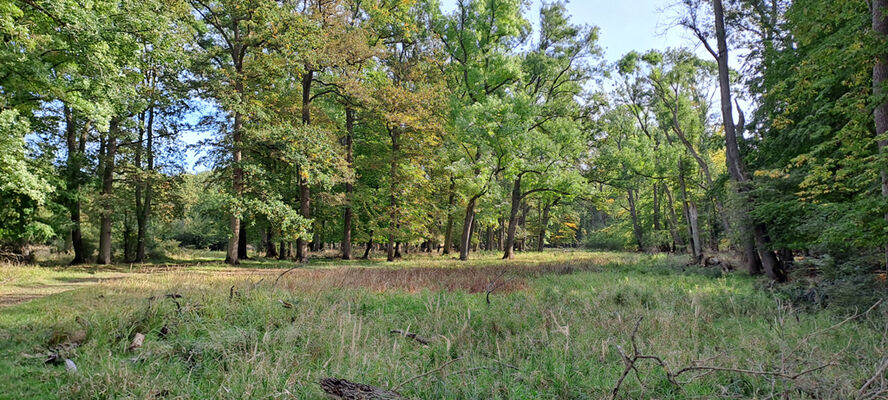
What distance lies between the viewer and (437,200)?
2642cm

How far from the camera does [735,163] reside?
12.4 m

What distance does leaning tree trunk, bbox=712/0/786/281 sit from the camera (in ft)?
37.2

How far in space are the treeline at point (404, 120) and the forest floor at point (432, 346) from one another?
2.80 m

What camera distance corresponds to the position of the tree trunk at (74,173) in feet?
52.5

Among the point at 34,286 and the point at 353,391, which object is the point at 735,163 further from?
the point at 34,286

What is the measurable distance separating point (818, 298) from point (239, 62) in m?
20.8

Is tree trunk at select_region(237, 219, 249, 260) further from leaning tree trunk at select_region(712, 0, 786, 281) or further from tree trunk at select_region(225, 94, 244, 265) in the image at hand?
leaning tree trunk at select_region(712, 0, 786, 281)

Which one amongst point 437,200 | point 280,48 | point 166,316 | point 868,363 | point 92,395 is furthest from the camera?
point 437,200

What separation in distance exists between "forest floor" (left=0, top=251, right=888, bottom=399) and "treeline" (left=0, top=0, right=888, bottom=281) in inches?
110

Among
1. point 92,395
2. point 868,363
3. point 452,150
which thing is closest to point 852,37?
point 868,363

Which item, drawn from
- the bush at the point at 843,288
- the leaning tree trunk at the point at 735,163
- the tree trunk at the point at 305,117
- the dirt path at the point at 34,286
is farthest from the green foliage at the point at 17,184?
the leaning tree trunk at the point at 735,163

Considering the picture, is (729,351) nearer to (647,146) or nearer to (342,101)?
(342,101)

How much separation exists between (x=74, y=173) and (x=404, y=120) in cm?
1405

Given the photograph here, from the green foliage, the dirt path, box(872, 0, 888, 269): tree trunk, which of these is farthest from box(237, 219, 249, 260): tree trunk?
box(872, 0, 888, 269): tree trunk
